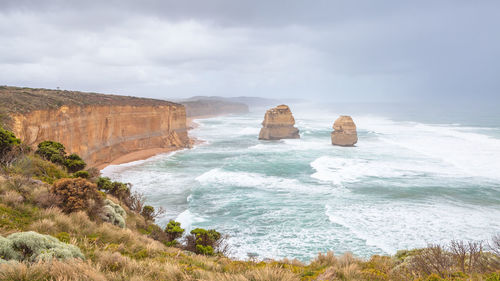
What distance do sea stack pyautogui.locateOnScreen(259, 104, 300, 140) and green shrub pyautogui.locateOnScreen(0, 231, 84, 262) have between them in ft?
150

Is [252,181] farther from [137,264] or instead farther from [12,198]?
[137,264]

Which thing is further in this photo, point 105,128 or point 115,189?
point 105,128

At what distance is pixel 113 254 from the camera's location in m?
5.44

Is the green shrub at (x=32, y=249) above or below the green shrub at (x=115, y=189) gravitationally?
above

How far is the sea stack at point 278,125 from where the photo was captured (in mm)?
50169

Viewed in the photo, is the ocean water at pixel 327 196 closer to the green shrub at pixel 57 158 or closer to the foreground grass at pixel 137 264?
the green shrub at pixel 57 158

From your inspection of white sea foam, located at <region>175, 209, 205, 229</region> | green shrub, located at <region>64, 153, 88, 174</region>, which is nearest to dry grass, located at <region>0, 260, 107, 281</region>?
white sea foam, located at <region>175, 209, 205, 229</region>

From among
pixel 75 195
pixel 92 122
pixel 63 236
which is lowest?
pixel 63 236

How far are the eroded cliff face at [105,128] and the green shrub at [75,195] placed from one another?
1362 cm

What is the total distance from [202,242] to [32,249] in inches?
262

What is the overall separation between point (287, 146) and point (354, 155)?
34.7 feet

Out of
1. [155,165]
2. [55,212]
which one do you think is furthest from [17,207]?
[155,165]

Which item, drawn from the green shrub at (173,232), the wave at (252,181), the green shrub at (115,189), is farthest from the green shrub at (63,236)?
the wave at (252,181)

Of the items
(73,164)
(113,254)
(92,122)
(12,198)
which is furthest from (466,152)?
(12,198)
